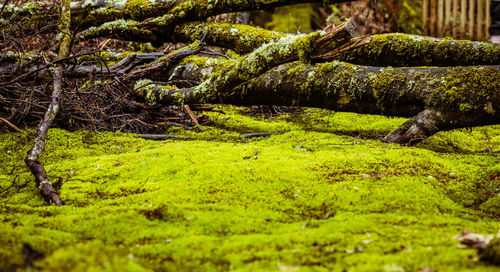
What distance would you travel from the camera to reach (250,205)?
9.20 ft

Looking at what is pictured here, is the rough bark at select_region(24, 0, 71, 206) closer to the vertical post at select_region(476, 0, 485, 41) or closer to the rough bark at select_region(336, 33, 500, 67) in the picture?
the rough bark at select_region(336, 33, 500, 67)

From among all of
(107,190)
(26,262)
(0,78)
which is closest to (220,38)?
(0,78)

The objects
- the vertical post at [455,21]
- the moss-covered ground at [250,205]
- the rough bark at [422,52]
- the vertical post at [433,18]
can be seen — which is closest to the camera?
the moss-covered ground at [250,205]

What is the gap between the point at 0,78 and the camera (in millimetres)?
5012

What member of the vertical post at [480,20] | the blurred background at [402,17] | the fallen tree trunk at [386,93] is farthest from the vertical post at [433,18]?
the fallen tree trunk at [386,93]

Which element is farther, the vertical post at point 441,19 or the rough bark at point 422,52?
the vertical post at point 441,19

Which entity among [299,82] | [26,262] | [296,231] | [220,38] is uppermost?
[220,38]

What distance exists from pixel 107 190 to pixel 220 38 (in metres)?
4.18

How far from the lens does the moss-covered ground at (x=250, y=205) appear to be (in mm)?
1926

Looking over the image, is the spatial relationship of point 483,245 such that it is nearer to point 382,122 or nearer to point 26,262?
point 26,262

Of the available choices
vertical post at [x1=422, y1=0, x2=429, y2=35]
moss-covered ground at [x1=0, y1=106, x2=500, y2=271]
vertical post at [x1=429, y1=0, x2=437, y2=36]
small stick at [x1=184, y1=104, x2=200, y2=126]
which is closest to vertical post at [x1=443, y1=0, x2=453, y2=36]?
vertical post at [x1=429, y1=0, x2=437, y2=36]

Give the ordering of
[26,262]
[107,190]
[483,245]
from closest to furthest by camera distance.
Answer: [26,262]
[483,245]
[107,190]

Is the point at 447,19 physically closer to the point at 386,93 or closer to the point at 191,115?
the point at 386,93

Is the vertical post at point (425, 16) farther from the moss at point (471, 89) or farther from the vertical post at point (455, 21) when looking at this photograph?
the moss at point (471, 89)
